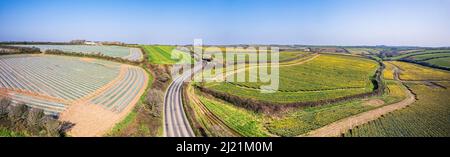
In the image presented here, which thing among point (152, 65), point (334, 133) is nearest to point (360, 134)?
point (334, 133)

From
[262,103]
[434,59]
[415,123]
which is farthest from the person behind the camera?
[434,59]

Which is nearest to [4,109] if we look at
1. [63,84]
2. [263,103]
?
[63,84]

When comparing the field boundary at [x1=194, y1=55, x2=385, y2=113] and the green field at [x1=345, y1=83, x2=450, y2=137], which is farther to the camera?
the field boundary at [x1=194, y1=55, x2=385, y2=113]

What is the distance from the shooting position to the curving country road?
80.6ft

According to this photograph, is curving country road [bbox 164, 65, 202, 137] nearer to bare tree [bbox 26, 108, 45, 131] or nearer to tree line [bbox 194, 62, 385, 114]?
tree line [bbox 194, 62, 385, 114]

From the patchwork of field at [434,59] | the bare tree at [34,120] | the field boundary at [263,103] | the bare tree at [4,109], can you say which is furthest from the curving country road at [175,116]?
the patchwork of field at [434,59]

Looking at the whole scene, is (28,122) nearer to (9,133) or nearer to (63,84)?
(9,133)

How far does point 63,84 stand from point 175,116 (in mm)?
15779

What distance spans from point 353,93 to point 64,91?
44.2 metres

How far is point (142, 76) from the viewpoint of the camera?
4794 cm

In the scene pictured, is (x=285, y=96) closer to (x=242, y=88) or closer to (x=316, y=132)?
(x=242, y=88)

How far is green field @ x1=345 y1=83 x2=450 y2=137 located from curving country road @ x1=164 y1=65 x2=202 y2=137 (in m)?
17.6

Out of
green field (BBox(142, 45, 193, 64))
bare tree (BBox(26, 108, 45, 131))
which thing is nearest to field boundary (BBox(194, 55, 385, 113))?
bare tree (BBox(26, 108, 45, 131))

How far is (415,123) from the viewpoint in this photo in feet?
102
